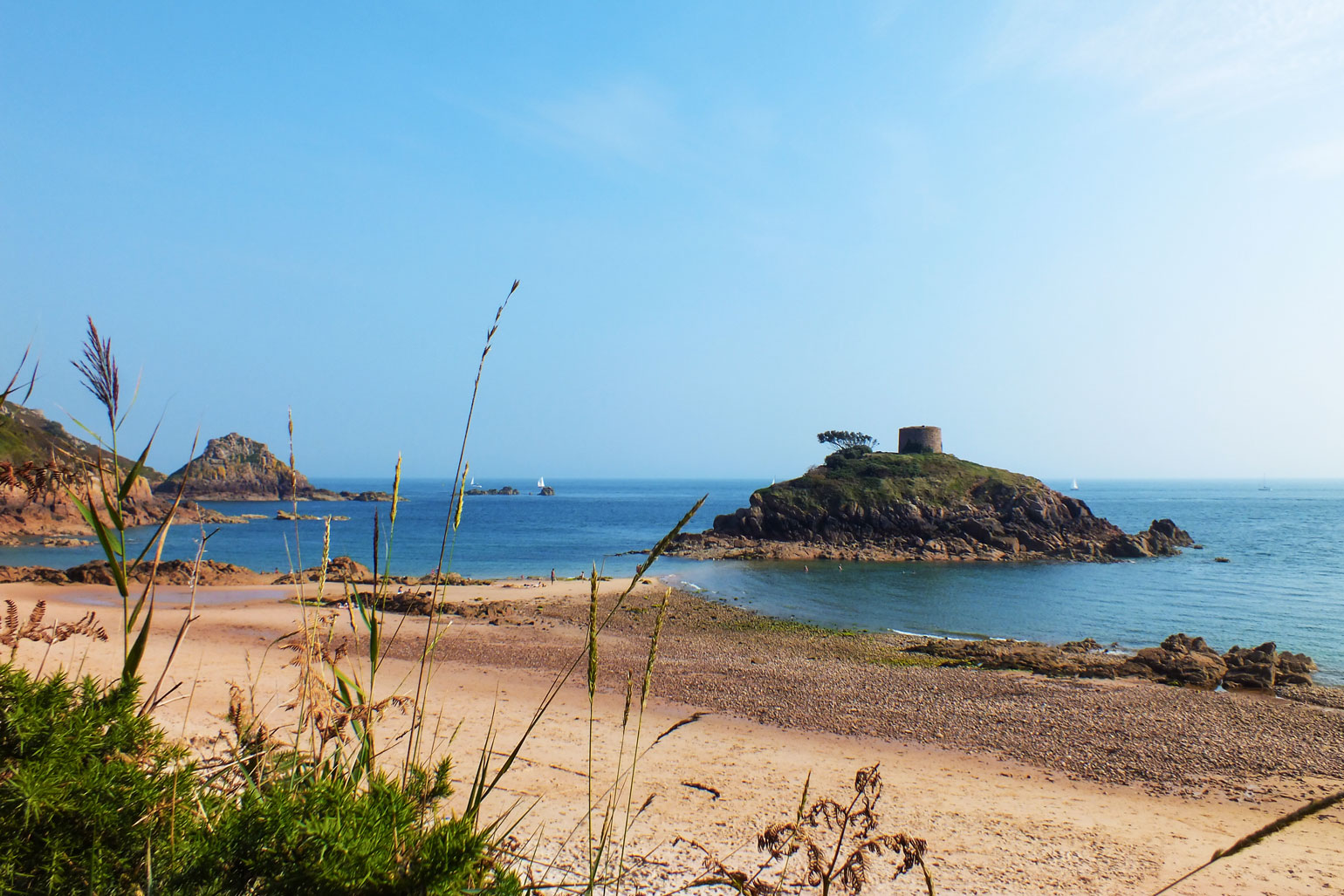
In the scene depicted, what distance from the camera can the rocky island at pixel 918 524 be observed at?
58.0 m

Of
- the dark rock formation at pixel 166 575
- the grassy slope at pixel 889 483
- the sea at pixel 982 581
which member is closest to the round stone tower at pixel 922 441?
the grassy slope at pixel 889 483

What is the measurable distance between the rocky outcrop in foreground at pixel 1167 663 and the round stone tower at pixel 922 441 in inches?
2315

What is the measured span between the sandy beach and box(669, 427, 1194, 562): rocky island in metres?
35.2

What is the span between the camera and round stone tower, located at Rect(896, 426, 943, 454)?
82250 mm

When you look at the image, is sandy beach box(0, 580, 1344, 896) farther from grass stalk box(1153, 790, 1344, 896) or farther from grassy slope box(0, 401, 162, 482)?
grass stalk box(1153, 790, 1344, 896)

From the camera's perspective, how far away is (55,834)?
1.77 m

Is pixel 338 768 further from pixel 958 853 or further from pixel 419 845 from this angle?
pixel 958 853

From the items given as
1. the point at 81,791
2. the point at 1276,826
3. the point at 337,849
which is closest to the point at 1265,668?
the point at 1276,826

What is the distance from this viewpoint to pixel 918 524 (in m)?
62.6

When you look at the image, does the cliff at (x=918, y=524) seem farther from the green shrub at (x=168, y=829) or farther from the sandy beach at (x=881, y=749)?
the green shrub at (x=168, y=829)

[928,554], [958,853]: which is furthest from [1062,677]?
[928,554]

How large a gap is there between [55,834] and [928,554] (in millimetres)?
58596

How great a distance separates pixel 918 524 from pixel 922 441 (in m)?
22.3

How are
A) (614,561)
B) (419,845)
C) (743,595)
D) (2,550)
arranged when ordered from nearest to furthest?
(419,845)
(743,595)
(2,550)
(614,561)
